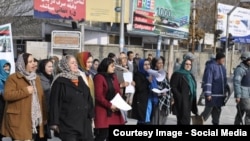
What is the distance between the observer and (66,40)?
1598 cm

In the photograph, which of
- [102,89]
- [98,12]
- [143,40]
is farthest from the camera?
[143,40]

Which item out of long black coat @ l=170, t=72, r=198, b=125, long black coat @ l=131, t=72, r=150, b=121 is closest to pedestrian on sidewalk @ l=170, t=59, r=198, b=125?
long black coat @ l=170, t=72, r=198, b=125

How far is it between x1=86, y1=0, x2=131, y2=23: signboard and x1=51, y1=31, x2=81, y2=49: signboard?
11.3 feet

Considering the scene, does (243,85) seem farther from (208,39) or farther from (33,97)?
(208,39)

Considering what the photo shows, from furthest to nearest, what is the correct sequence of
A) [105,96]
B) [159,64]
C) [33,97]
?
1. [159,64]
2. [105,96]
3. [33,97]

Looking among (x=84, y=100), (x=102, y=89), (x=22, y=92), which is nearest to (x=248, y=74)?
(x=102, y=89)

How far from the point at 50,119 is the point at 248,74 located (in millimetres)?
4545

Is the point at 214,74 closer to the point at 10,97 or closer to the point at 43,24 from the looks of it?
the point at 10,97

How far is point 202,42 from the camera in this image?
147 ft

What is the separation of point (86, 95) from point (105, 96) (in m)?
0.76

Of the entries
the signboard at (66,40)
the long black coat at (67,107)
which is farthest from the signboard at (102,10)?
the long black coat at (67,107)

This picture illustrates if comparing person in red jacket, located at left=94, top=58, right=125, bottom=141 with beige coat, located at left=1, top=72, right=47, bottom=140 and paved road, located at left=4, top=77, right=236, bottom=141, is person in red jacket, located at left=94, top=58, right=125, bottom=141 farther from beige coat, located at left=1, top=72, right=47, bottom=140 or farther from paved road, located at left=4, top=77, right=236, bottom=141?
paved road, located at left=4, top=77, right=236, bottom=141

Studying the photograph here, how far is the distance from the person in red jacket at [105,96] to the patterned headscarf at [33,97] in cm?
90

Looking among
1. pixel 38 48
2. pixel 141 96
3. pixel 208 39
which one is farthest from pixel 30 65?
pixel 208 39
